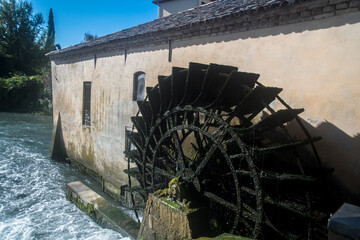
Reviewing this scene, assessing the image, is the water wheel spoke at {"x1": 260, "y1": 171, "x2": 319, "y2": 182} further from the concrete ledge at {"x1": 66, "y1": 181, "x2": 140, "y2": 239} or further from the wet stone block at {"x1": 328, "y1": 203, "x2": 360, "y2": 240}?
the concrete ledge at {"x1": 66, "y1": 181, "x2": 140, "y2": 239}

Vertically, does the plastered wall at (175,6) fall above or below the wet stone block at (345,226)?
above

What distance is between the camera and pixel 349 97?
3508mm

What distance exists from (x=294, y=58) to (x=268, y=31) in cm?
71

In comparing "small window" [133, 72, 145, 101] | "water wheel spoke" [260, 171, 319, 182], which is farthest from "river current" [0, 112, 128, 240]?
"water wheel spoke" [260, 171, 319, 182]

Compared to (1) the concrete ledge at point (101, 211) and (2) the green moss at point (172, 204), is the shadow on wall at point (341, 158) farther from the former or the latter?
(1) the concrete ledge at point (101, 211)

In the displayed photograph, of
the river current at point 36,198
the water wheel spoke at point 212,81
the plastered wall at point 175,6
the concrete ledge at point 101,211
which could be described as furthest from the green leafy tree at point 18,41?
the water wheel spoke at point 212,81

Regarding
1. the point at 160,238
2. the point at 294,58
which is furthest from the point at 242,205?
the point at 294,58

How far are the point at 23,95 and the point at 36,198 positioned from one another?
21.1 metres

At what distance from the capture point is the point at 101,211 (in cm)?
589

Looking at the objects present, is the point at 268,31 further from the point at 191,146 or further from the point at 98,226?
the point at 98,226

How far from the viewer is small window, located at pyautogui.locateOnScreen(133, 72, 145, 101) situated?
23.2 feet

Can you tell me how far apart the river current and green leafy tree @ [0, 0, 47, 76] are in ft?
57.5

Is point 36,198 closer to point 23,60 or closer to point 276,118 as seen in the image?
point 276,118

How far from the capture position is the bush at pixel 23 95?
78.0ft
